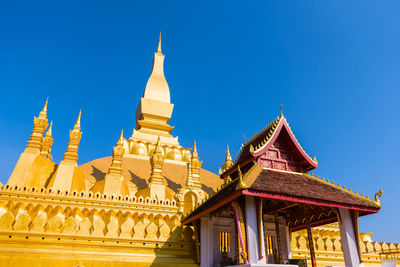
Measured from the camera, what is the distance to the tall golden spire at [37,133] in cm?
1733

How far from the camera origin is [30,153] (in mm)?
17000

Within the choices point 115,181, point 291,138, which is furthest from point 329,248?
point 115,181

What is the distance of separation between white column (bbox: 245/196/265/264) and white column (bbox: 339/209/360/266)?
3.21 meters

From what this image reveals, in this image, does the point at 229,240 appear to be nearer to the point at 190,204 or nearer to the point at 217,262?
the point at 217,262

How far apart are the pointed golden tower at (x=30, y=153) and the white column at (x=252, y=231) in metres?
12.3

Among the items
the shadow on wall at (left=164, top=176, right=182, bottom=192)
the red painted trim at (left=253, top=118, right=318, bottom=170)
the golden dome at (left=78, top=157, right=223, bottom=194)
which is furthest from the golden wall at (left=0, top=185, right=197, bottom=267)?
the shadow on wall at (left=164, top=176, right=182, bottom=192)

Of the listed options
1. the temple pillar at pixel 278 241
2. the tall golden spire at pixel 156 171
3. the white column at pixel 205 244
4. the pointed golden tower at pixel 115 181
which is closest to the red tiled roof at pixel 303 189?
the temple pillar at pixel 278 241

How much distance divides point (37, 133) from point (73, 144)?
2106mm

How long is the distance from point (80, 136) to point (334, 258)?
15885mm

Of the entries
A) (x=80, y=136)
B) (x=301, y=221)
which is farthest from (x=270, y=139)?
(x=80, y=136)

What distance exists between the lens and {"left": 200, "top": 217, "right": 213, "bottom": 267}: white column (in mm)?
10922

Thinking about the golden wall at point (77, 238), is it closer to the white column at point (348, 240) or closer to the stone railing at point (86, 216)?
the stone railing at point (86, 216)

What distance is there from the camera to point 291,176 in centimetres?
1074

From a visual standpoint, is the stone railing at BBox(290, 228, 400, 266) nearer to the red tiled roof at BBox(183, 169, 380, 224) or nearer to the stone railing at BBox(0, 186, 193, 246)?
the red tiled roof at BBox(183, 169, 380, 224)
